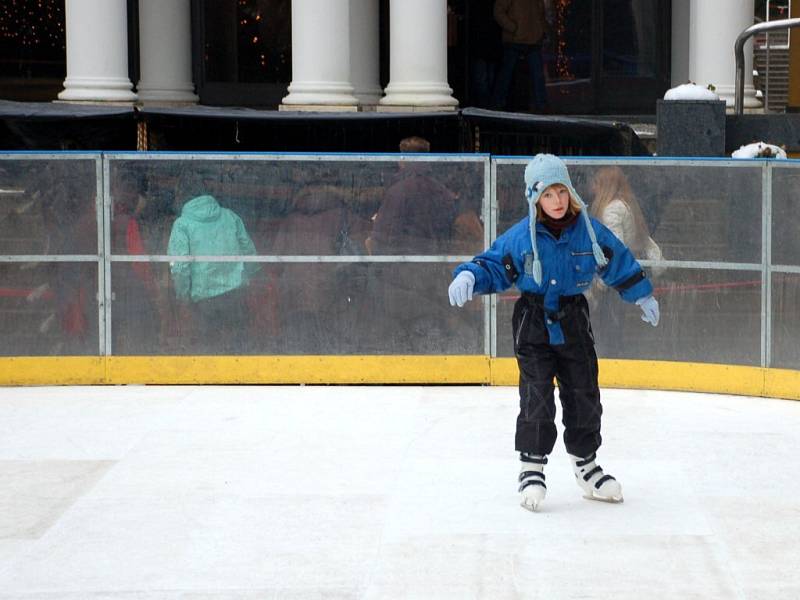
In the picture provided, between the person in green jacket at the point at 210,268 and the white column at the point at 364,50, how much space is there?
10.4 m

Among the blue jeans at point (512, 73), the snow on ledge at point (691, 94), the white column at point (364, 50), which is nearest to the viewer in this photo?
the snow on ledge at point (691, 94)

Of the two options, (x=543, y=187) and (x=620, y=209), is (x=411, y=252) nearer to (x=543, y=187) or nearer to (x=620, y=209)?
(x=620, y=209)

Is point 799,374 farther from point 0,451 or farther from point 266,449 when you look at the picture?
point 0,451

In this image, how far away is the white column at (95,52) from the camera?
20.6m

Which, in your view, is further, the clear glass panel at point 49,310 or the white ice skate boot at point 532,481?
the clear glass panel at point 49,310

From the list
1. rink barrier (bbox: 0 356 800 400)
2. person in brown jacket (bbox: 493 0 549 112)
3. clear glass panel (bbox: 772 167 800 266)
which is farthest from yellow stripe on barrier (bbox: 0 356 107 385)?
person in brown jacket (bbox: 493 0 549 112)

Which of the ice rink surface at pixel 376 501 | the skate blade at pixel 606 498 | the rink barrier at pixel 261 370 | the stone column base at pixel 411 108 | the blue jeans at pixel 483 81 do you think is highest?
the blue jeans at pixel 483 81

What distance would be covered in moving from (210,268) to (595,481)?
4.82 m

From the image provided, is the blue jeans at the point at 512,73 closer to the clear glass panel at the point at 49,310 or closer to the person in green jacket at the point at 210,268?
the person in green jacket at the point at 210,268

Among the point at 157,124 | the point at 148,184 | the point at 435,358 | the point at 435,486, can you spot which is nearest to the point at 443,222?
the point at 435,358

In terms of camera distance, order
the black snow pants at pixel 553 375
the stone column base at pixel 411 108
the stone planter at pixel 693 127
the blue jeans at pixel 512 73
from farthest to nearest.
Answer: the blue jeans at pixel 512 73 < the stone column base at pixel 411 108 < the stone planter at pixel 693 127 < the black snow pants at pixel 553 375

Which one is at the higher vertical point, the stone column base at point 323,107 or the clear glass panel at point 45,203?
the stone column base at point 323,107

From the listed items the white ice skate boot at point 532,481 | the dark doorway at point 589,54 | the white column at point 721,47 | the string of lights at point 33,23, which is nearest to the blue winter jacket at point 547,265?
the white ice skate boot at point 532,481

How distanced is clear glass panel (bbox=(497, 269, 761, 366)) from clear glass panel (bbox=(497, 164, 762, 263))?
180mm
